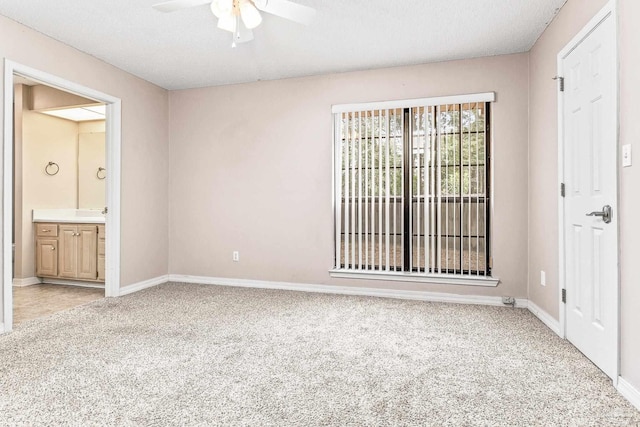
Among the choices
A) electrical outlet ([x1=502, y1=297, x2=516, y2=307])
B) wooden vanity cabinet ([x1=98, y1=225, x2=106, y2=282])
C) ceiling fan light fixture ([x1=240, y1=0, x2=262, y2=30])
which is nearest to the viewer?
ceiling fan light fixture ([x1=240, y1=0, x2=262, y2=30])

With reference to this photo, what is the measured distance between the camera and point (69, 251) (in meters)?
4.59

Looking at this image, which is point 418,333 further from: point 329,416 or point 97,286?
point 97,286

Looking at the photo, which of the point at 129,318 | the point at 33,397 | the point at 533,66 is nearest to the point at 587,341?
the point at 533,66

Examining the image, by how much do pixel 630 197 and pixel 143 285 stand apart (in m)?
4.49

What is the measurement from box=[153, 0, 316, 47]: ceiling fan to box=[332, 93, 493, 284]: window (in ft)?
6.19

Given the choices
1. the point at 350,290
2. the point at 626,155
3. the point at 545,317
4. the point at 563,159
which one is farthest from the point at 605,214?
the point at 350,290

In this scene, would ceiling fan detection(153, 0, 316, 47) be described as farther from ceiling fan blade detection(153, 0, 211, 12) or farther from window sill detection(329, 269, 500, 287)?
window sill detection(329, 269, 500, 287)

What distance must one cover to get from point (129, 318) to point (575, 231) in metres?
3.52

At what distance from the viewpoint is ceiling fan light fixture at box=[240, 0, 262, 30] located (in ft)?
7.38

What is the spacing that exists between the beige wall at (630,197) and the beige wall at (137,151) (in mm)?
4144

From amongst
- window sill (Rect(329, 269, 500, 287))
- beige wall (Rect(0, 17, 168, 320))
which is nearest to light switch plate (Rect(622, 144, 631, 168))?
window sill (Rect(329, 269, 500, 287))

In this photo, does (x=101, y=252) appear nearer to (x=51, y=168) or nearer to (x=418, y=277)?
(x=51, y=168)

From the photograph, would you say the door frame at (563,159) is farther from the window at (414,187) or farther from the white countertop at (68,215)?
the white countertop at (68,215)

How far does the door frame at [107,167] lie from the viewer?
293 centimetres
